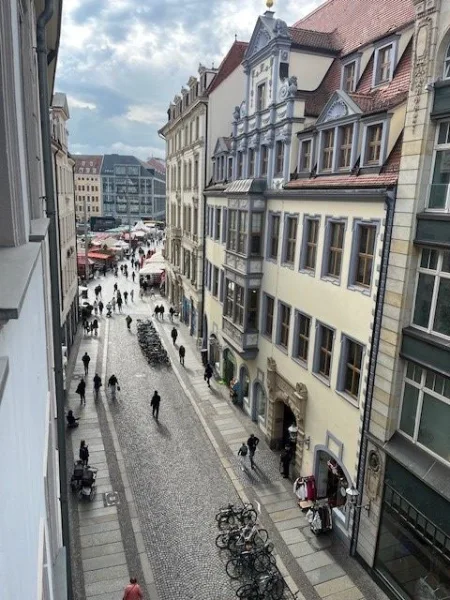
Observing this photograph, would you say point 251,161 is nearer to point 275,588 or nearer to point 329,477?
point 329,477

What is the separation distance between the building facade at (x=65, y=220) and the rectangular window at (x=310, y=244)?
15.0 metres

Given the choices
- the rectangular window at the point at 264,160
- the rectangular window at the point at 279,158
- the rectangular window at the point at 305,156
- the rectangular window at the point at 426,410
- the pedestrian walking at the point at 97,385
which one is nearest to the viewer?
the rectangular window at the point at 426,410

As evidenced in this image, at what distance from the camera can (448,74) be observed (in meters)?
10.2

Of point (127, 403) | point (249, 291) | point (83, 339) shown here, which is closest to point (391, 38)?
point (249, 291)

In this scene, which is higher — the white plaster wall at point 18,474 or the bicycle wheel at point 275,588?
the white plaster wall at point 18,474

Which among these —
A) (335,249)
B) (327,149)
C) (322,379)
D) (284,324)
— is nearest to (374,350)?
(322,379)

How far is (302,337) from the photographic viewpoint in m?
16.8

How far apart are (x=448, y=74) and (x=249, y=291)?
11496 millimetres

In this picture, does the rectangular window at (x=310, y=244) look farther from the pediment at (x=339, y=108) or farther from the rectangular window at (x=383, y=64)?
the rectangular window at (x=383, y=64)

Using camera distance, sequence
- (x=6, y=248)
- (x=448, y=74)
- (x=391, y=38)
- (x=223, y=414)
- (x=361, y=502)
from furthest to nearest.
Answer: (x=223, y=414) < (x=391, y=38) < (x=361, y=502) < (x=448, y=74) < (x=6, y=248)

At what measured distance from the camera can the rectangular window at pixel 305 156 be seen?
16756mm

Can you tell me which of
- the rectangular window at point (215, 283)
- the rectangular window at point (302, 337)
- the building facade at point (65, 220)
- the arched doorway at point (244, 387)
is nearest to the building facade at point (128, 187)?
the building facade at point (65, 220)

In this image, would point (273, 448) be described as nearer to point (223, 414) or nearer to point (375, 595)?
point (223, 414)

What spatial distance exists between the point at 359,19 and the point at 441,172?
1182 cm
